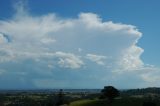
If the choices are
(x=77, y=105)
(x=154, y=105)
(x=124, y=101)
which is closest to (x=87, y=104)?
(x=77, y=105)

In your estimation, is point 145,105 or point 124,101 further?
point 124,101

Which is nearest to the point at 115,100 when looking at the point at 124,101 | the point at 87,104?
the point at 124,101

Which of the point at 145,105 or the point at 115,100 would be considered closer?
the point at 145,105

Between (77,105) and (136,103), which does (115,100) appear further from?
(77,105)

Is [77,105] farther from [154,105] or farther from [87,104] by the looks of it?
[154,105]

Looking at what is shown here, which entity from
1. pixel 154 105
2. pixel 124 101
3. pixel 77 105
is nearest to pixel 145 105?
pixel 154 105

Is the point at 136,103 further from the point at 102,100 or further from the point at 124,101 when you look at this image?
the point at 102,100

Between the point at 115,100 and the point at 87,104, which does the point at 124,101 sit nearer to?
the point at 115,100
